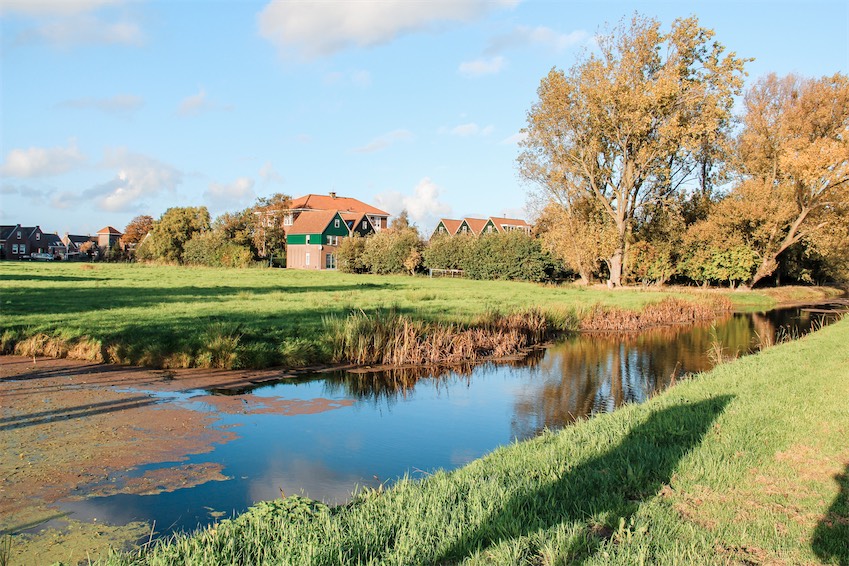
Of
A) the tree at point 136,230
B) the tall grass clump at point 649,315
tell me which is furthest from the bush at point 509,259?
the tree at point 136,230

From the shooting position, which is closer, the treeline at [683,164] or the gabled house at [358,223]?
the treeline at [683,164]

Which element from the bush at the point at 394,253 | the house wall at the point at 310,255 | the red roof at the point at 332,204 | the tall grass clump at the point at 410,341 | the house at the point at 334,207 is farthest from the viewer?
the red roof at the point at 332,204

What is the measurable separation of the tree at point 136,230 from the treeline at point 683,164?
82339 millimetres

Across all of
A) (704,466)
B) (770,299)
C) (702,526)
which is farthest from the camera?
(770,299)

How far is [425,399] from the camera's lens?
44.6ft

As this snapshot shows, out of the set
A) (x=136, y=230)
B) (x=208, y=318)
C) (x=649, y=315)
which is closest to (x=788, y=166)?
(x=649, y=315)

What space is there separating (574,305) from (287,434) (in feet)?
60.6

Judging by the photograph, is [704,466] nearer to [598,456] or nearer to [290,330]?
[598,456]

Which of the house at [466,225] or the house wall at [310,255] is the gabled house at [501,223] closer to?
the house at [466,225]

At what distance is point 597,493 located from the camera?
5.89 meters

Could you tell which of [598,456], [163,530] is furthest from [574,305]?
[163,530]

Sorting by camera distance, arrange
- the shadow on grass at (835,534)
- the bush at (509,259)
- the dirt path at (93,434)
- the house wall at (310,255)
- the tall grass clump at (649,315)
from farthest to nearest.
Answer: the house wall at (310,255) → the bush at (509,259) → the tall grass clump at (649,315) → the dirt path at (93,434) → the shadow on grass at (835,534)

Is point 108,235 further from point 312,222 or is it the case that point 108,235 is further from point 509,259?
point 509,259

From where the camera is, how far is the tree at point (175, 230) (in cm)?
8056
